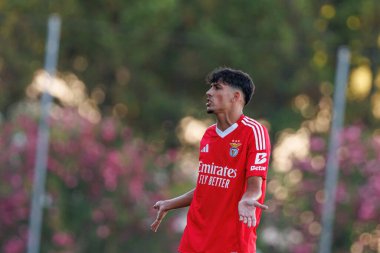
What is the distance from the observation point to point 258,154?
632 cm

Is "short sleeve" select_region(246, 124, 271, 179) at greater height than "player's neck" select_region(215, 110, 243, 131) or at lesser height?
lesser

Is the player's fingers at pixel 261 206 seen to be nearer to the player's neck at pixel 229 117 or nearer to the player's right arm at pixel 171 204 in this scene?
the player's neck at pixel 229 117

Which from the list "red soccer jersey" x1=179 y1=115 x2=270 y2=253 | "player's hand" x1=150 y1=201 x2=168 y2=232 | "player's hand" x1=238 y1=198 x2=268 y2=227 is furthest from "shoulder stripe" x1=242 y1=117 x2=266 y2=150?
"player's hand" x1=150 y1=201 x2=168 y2=232

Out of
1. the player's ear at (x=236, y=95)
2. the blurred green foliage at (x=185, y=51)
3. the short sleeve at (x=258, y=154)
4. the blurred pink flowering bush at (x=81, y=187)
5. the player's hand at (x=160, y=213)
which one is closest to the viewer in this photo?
the short sleeve at (x=258, y=154)

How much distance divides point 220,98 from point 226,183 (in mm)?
453

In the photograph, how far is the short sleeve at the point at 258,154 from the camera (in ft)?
20.6

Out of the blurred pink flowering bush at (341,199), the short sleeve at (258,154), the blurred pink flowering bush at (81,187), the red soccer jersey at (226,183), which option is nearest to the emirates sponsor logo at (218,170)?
the red soccer jersey at (226,183)

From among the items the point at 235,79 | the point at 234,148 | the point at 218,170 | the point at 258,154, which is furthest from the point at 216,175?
the point at 235,79

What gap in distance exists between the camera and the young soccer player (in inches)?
251

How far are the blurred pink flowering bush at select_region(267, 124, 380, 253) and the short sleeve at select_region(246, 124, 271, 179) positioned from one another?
1043 centimetres

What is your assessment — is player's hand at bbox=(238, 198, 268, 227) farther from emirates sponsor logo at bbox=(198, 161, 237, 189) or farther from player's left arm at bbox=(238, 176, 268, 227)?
emirates sponsor logo at bbox=(198, 161, 237, 189)

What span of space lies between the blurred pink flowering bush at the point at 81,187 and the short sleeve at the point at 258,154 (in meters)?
10.2

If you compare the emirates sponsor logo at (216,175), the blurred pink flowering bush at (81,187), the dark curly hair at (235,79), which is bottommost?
the emirates sponsor logo at (216,175)

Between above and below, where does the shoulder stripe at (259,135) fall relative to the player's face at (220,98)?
below
